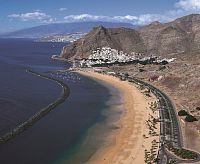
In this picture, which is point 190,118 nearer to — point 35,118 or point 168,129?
point 168,129

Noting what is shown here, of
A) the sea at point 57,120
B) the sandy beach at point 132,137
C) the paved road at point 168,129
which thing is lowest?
the sea at point 57,120

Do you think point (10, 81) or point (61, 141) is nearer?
point (61, 141)

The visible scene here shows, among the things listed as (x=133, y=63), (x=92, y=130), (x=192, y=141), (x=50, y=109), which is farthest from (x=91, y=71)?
(x=192, y=141)

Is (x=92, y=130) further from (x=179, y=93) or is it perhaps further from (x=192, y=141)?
(x=179, y=93)

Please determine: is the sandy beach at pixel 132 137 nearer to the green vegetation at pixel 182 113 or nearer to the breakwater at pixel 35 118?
the green vegetation at pixel 182 113

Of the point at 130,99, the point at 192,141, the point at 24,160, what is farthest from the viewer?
the point at 130,99

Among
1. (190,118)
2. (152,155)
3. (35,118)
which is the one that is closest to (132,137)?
(152,155)

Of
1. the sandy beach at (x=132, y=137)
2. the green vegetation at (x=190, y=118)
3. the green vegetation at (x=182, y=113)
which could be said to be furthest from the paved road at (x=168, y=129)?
the green vegetation at (x=190, y=118)

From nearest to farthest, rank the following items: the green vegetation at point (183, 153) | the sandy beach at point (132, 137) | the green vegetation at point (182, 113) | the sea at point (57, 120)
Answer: the green vegetation at point (183, 153)
the sandy beach at point (132, 137)
the sea at point (57, 120)
the green vegetation at point (182, 113)
